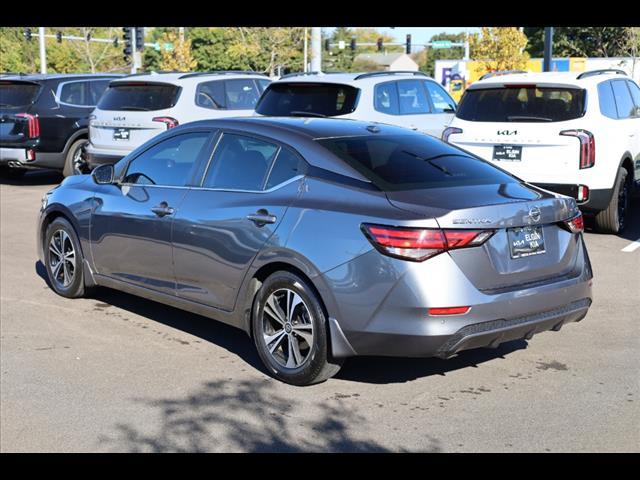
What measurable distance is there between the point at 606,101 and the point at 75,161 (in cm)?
938

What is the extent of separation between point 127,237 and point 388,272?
260 centimetres

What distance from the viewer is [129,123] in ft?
44.9

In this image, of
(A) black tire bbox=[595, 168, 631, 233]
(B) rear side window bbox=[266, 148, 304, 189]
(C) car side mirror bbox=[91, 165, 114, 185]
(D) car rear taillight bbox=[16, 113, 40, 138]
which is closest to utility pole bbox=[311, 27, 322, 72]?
(D) car rear taillight bbox=[16, 113, 40, 138]

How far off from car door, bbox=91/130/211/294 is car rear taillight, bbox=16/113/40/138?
341 inches

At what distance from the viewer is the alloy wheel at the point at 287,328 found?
5.34 metres

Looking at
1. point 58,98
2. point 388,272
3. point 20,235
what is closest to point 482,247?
point 388,272

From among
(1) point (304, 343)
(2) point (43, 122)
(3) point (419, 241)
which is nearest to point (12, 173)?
(2) point (43, 122)

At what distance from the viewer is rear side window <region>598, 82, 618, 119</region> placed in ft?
33.2

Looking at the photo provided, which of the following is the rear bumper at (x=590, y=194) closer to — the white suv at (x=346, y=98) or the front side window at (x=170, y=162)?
the white suv at (x=346, y=98)

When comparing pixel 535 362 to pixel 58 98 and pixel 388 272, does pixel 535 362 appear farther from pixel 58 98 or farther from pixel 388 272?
pixel 58 98

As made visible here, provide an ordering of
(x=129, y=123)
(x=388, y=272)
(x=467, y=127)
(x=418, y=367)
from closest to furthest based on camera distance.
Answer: (x=388, y=272), (x=418, y=367), (x=467, y=127), (x=129, y=123)

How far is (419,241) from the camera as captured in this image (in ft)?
15.8

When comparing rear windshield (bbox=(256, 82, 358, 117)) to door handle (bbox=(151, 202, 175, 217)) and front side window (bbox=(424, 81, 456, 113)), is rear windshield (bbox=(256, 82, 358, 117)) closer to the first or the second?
front side window (bbox=(424, 81, 456, 113))

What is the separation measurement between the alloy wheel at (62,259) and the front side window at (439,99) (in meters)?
7.06
